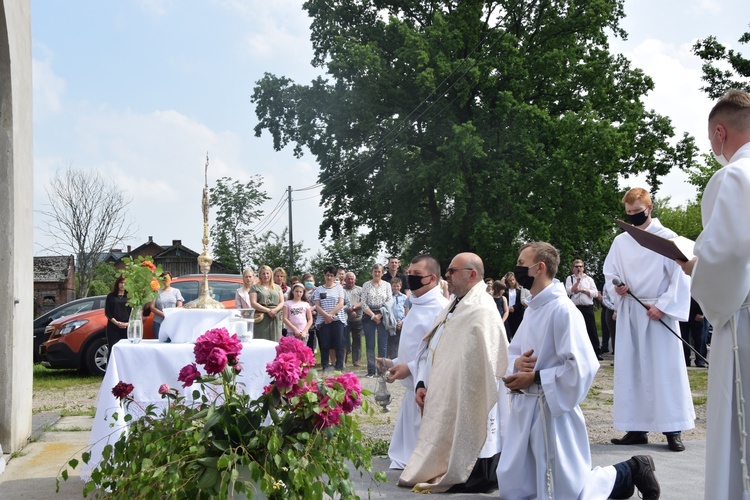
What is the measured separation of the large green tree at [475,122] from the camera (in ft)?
90.1

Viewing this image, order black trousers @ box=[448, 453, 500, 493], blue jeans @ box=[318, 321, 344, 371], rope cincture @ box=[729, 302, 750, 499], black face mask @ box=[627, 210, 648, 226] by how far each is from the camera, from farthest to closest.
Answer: blue jeans @ box=[318, 321, 344, 371] → black face mask @ box=[627, 210, 648, 226] → black trousers @ box=[448, 453, 500, 493] → rope cincture @ box=[729, 302, 750, 499]

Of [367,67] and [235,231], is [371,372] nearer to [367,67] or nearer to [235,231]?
[367,67]

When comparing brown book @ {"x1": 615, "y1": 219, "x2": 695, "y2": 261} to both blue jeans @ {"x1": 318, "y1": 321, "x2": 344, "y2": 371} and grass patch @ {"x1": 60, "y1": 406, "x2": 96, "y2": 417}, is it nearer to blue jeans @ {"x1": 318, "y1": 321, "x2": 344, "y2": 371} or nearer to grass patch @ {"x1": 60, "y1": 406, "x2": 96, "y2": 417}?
grass patch @ {"x1": 60, "y1": 406, "x2": 96, "y2": 417}

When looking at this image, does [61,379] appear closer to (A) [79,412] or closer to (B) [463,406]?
(A) [79,412]

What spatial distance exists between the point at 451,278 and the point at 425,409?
1046mm

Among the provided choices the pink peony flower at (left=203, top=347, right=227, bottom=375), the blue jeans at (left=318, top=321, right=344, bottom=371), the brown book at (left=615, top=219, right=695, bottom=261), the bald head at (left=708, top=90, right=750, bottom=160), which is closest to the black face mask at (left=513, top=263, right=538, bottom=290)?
the brown book at (left=615, top=219, right=695, bottom=261)

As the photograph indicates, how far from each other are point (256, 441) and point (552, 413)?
228cm

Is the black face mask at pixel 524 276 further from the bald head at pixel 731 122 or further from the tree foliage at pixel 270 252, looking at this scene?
the tree foliage at pixel 270 252

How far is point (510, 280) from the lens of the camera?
18047 millimetres

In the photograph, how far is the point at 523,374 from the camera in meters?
5.43

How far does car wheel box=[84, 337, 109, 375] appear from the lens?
15.1 meters

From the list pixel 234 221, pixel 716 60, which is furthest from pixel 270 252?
pixel 716 60

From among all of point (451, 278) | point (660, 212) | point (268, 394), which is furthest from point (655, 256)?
point (660, 212)

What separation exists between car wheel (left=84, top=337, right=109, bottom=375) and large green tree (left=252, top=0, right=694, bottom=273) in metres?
14.7
